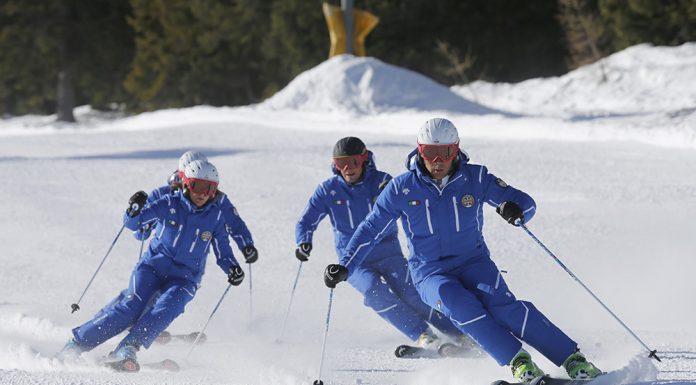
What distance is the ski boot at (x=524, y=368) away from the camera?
4758mm

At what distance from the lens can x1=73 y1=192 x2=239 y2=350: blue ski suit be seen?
261 inches

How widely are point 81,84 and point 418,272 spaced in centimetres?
3479

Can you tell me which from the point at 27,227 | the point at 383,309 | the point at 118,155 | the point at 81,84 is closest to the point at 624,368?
the point at 383,309

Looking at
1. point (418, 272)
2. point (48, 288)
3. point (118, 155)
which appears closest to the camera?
point (418, 272)

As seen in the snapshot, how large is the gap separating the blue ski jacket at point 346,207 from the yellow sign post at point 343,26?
18.0m

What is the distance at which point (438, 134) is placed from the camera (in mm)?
5211

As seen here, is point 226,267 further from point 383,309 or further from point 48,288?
point 48,288

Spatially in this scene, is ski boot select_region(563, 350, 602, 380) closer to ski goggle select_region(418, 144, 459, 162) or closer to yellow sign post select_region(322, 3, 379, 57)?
ski goggle select_region(418, 144, 459, 162)

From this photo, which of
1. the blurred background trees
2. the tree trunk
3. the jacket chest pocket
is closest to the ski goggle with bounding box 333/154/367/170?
the jacket chest pocket

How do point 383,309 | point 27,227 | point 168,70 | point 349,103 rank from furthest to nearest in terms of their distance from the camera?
point 168,70
point 349,103
point 27,227
point 383,309

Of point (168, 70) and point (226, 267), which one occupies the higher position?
point (226, 267)

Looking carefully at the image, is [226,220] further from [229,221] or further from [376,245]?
[376,245]

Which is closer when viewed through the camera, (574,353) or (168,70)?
(574,353)

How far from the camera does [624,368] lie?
4773 mm
